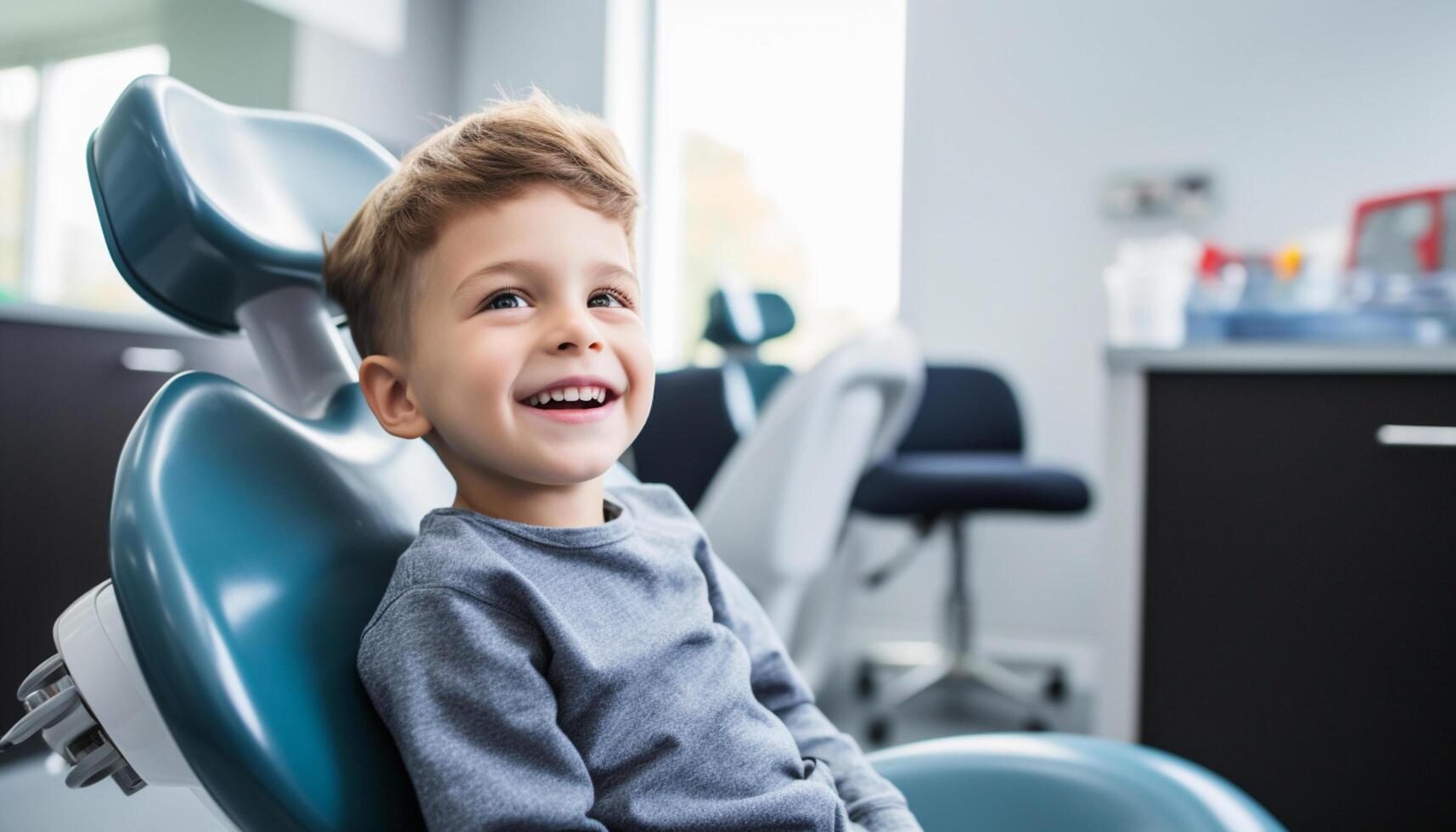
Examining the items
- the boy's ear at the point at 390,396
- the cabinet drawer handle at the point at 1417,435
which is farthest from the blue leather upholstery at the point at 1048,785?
the cabinet drawer handle at the point at 1417,435

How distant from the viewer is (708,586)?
765 mm

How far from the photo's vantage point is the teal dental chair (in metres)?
0.51

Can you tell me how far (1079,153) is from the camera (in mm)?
3158

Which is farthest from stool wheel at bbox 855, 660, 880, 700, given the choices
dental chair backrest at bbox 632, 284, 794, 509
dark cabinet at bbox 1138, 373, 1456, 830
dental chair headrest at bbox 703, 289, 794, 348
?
dark cabinet at bbox 1138, 373, 1456, 830

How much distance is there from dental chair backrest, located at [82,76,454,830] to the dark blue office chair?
5.53ft

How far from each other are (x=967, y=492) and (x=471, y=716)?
1.91 metres

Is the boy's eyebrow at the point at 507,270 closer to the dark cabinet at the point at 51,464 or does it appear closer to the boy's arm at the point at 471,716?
the boy's arm at the point at 471,716

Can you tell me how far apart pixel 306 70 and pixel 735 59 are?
5.09 feet

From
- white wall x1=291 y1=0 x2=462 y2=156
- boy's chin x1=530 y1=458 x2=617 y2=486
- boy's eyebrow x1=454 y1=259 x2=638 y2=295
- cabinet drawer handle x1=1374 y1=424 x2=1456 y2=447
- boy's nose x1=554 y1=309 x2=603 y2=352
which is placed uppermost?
white wall x1=291 y1=0 x2=462 y2=156

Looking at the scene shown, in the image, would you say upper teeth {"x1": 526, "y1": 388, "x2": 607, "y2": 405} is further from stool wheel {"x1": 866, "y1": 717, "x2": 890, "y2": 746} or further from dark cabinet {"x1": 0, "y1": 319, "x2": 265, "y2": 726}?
stool wheel {"x1": 866, "y1": 717, "x2": 890, "y2": 746}

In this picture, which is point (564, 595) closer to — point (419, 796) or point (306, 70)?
point (419, 796)

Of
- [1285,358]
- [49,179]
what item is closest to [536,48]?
[49,179]

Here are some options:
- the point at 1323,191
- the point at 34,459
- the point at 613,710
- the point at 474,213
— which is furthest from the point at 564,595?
the point at 1323,191

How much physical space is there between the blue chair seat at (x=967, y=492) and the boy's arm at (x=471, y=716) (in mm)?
1838
